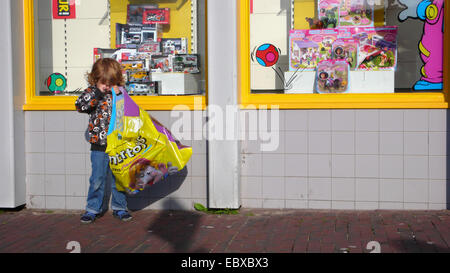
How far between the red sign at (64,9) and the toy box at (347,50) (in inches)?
131

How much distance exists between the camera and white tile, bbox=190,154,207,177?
6820 millimetres

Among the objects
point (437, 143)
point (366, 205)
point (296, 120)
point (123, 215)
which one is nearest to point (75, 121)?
point (123, 215)

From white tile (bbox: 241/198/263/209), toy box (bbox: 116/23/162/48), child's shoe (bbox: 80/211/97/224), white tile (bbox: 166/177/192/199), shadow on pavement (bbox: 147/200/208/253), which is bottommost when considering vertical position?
shadow on pavement (bbox: 147/200/208/253)

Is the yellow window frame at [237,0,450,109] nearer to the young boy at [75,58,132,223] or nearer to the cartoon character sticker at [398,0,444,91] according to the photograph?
the cartoon character sticker at [398,0,444,91]

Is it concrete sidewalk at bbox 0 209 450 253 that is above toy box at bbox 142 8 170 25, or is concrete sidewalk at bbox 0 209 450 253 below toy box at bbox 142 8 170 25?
below

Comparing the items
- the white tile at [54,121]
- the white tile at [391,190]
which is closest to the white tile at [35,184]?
the white tile at [54,121]

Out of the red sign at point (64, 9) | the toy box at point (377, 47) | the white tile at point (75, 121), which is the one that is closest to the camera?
the toy box at point (377, 47)

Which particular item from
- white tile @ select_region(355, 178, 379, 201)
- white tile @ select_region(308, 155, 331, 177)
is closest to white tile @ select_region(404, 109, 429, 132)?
white tile @ select_region(355, 178, 379, 201)

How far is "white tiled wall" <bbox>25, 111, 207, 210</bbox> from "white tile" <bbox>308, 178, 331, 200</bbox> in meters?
1.67

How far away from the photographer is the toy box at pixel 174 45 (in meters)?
7.17

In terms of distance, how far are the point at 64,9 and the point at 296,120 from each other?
332 cm

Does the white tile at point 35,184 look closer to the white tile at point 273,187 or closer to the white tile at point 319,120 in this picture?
the white tile at point 273,187
